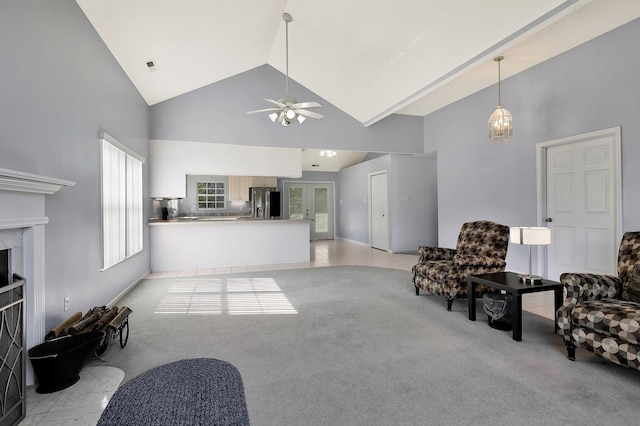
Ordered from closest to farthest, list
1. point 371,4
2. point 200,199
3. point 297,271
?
1. point 371,4
2. point 297,271
3. point 200,199

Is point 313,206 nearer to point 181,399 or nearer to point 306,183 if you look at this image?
point 306,183

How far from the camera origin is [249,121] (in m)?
6.25

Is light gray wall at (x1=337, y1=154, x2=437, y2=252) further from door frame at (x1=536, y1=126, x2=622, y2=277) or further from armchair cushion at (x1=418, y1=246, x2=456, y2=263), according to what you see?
armchair cushion at (x1=418, y1=246, x2=456, y2=263)

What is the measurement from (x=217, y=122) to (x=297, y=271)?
127 inches

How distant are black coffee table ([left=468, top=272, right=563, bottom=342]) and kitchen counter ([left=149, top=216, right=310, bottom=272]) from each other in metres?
3.97

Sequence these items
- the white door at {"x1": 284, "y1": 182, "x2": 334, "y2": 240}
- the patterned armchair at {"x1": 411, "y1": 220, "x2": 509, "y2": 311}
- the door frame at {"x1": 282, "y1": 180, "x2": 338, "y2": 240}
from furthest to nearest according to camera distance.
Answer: the white door at {"x1": 284, "y1": 182, "x2": 334, "y2": 240} → the door frame at {"x1": 282, "y1": 180, "x2": 338, "y2": 240} → the patterned armchair at {"x1": 411, "y1": 220, "x2": 509, "y2": 311}

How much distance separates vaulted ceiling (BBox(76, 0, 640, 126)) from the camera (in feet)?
10.9

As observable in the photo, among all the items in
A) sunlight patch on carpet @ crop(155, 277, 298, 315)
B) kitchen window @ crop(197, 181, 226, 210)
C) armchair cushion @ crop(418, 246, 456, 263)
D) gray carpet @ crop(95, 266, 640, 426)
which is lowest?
gray carpet @ crop(95, 266, 640, 426)

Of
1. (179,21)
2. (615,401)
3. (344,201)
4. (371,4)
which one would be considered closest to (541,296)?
(615,401)

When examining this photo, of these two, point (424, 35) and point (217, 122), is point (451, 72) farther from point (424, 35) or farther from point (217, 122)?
point (217, 122)

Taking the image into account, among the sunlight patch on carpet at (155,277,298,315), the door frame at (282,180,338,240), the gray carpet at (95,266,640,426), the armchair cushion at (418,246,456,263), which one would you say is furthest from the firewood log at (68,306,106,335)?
the door frame at (282,180,338,240)

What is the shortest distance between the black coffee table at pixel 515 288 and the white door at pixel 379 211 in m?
4.77

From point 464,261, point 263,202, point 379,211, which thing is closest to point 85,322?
point 464,261

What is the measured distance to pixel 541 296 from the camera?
422cm
